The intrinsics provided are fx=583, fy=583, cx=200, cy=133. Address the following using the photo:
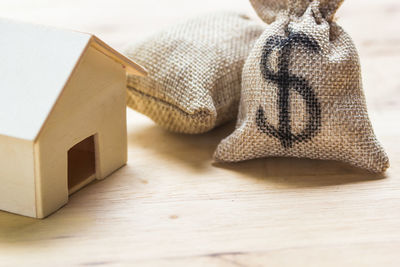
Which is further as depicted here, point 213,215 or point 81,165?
point 81,165

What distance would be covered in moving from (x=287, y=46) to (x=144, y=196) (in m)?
0.39

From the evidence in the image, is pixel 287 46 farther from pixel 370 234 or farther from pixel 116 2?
pixel 116 2

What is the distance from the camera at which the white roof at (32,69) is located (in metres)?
0.92

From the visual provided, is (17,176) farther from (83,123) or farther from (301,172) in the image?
(301,172)

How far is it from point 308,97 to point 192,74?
0.24 metres

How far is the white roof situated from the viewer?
0.92 m

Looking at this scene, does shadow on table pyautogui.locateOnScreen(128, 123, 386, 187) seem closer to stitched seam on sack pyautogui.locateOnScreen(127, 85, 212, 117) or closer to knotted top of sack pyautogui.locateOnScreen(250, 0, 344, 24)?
stitched seam on sack pyautogui.locateOnScreen(127, 85, 212, 117)

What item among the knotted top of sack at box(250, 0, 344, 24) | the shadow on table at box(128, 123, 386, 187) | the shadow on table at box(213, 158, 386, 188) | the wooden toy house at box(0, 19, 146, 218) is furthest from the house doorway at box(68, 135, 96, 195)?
the knotted top of sack at box(250, 0, 344, 24)

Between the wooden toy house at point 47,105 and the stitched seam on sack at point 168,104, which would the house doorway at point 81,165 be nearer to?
the wooden toy house at point 47,105

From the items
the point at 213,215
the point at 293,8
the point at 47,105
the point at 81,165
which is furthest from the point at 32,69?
the point at 293,8

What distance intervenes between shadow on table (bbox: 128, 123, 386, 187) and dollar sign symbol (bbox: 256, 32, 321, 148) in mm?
76

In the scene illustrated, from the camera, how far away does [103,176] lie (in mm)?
1137

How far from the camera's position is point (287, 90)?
109cm

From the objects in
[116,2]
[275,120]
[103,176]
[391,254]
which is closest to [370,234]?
[391,254]
